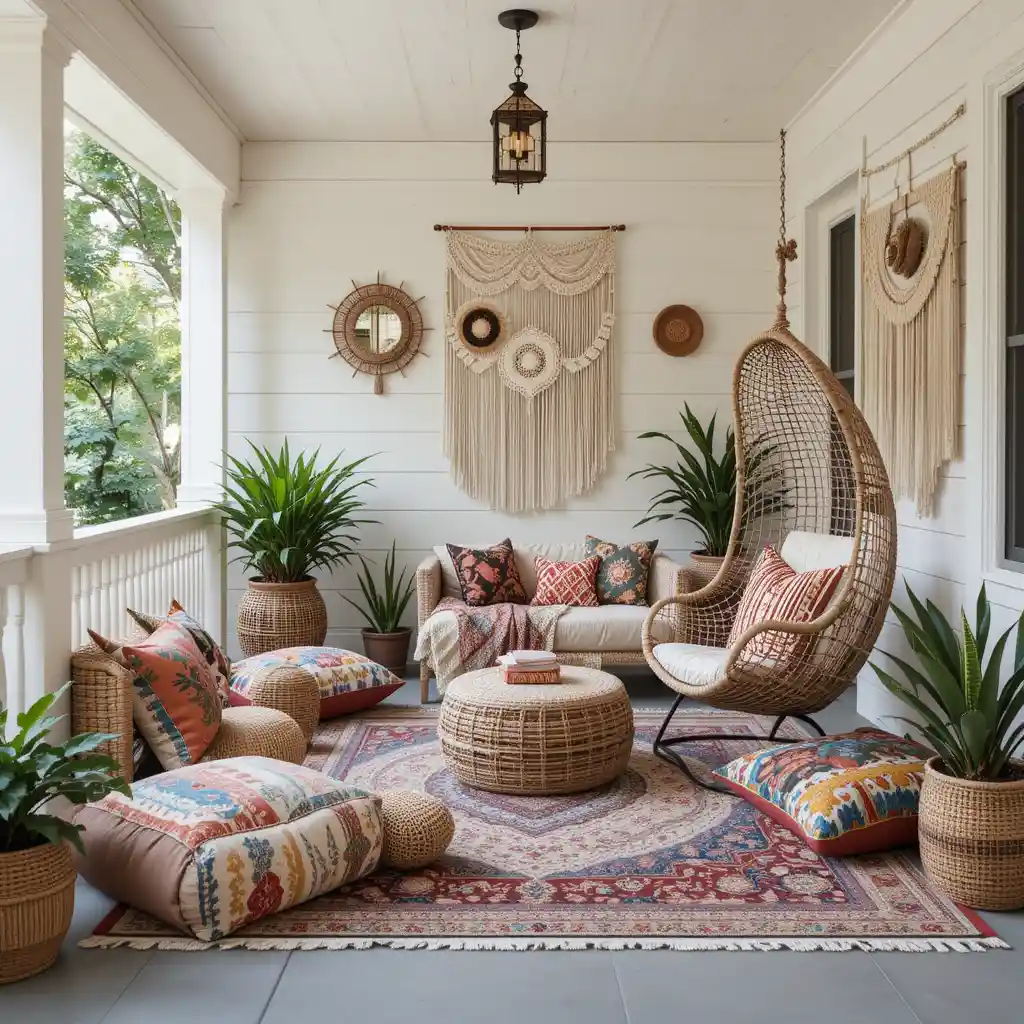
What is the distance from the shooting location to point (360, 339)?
615 cm

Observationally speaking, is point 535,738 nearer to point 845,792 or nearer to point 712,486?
point 845,792

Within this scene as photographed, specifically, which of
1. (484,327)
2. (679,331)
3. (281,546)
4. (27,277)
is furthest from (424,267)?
(27,277)

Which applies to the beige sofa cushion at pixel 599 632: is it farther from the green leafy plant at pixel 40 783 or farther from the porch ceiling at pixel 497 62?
the green leafy plant at pixel 40 783

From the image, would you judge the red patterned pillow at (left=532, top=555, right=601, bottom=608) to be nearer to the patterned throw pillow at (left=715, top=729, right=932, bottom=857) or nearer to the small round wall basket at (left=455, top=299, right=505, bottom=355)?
the small round wall basket at (left=455, top=299, right=505, bottom=355)

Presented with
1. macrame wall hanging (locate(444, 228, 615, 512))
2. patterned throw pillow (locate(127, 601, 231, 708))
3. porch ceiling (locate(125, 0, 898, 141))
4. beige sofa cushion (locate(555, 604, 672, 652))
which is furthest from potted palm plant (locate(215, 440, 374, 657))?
porch ceiling (locate(125, 0, 898, 141))

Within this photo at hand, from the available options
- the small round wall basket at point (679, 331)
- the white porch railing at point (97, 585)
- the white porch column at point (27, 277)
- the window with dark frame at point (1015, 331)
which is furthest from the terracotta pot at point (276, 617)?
the window with dark frame at point (1015, 331)

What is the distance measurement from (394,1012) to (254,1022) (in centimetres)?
28

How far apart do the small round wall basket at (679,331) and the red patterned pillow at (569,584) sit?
142cm

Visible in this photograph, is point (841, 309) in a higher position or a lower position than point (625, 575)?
higher

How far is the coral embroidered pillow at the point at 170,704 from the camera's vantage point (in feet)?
11.0

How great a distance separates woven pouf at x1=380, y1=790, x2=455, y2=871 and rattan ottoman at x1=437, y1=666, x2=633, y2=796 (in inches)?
23.2

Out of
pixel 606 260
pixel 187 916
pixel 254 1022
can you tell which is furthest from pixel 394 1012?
pixel 606 260

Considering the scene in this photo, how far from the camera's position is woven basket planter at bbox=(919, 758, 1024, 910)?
2689mm

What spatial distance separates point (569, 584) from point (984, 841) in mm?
2908
